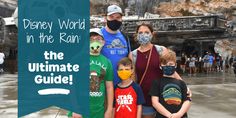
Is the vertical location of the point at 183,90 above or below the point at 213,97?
above

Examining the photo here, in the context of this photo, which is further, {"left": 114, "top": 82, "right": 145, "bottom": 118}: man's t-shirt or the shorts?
the shorts

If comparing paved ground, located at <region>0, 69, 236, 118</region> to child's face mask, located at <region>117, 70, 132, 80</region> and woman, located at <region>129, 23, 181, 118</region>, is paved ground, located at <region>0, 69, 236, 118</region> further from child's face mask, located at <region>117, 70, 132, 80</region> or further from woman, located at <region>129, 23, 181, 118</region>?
child's face mask, located at <region>117, 70, 132, 80</region>

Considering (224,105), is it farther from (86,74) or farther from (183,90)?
(86,74)

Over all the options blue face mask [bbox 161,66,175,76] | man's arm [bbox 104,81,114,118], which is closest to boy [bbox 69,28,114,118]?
man's arm [bbox 104,81,114,118]

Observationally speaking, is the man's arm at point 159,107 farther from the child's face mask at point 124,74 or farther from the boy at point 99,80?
the boy at point 99,80

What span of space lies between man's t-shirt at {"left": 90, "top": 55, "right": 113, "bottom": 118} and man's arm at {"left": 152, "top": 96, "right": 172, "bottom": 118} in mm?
590

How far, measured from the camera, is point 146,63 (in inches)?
185

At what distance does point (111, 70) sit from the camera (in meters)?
4.46

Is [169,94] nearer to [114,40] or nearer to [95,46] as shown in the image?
[114,40]

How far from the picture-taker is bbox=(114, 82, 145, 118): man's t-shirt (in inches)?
177

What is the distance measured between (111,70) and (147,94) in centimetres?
64

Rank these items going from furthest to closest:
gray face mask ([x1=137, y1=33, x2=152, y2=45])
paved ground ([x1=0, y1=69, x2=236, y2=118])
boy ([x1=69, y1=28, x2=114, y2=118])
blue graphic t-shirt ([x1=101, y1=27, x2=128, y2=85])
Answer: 1. paved ground ([x1=0, y1=69, x2=236, y2=118])
2. gray face mask ([x1=137, y1=33, x2=152, y2=45])
3. blue graphic t-shirt ([x1=101, y1=27, x2=128, y2=85])
4. boy ([x1=69, y1=28, x2=114, y2=118])

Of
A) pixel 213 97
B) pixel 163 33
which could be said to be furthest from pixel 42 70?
pixel 163 33

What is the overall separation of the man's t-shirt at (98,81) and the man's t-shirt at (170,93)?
22.8 inches
